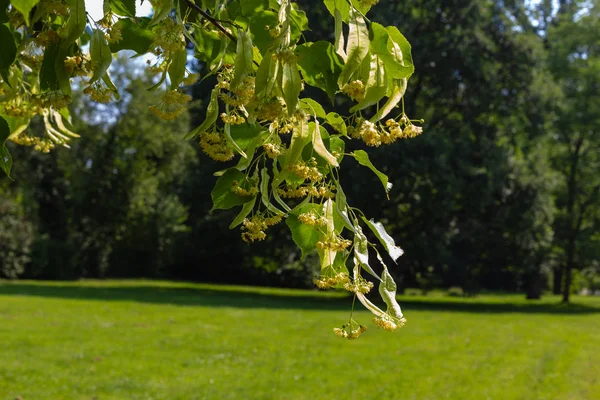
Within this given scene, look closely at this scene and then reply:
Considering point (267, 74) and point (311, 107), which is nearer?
point (267, 74)

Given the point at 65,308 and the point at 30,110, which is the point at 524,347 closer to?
the point at 65,308

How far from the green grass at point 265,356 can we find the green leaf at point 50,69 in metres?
6.42

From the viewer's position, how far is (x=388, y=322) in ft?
4.25

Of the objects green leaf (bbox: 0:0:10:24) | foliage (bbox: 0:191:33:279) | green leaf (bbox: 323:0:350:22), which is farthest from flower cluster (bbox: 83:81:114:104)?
foliage (bbox: 0:191:33:279)

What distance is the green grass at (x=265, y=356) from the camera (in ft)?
26.4

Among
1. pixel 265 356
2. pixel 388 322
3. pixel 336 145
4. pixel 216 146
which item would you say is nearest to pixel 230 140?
pixel 216 146

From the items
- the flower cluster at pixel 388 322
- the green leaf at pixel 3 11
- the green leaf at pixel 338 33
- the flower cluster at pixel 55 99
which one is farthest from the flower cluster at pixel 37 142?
the flower cluster at pixel 388 322

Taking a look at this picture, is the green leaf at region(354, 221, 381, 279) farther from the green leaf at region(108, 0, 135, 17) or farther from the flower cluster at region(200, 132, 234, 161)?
the green leaf at region(108, 0, 135, 17)

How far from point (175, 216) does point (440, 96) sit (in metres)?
13.5

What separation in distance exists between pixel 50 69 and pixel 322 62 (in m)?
0.59

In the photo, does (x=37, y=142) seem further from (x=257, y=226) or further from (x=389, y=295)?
(x=389, y=295)

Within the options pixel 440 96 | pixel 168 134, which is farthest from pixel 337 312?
pixel 168 134

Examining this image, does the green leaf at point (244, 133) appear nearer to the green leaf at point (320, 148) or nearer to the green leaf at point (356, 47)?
the green leaf at point (320, 148)

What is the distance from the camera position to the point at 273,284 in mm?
30859
